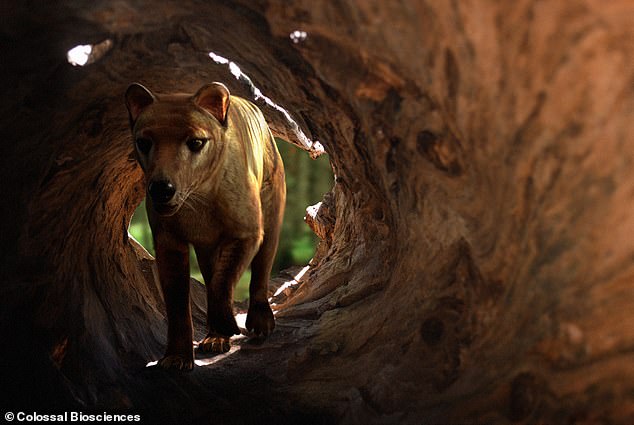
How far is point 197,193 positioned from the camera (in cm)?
409

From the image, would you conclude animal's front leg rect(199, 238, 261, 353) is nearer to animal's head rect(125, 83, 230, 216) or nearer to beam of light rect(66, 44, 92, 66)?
animal's head rect(125, 83, 230, 216)

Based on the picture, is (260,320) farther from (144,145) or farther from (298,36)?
(298,36)

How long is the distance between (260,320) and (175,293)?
0.96 meters

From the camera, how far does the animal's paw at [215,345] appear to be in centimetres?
504

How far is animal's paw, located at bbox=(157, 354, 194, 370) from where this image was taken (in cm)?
418

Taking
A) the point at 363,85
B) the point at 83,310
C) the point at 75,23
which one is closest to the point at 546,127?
the point at 363,85

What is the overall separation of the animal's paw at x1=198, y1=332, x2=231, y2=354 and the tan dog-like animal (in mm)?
603

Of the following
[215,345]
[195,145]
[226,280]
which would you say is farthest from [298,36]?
[215,345]

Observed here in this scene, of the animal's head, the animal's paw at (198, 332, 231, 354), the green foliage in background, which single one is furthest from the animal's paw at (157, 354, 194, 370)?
the green foliage in background

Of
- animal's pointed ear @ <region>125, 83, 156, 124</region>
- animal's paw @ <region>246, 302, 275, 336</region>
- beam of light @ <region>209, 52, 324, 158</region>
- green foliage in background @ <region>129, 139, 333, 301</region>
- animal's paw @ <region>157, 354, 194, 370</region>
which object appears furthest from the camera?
green foliage in background @ <region>129, 139, 333, 301</region>

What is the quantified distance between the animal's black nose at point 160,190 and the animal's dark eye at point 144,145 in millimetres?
367

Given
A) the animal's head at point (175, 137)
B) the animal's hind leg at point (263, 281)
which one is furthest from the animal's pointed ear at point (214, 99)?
the animal's hind leg at point (263, 281)

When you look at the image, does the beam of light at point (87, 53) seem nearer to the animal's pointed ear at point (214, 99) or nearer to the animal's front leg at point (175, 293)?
the animal's pointed ear at point (214, 99)

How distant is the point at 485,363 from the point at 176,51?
2.43m
